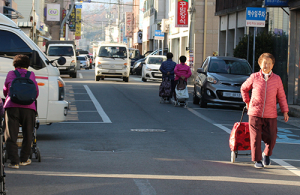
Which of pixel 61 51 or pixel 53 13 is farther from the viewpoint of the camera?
pixel 53 13

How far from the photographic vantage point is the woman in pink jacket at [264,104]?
24.9 feet

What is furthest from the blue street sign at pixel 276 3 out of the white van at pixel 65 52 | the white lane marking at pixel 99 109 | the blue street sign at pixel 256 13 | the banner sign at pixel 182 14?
the banner sign at pixel 182 14

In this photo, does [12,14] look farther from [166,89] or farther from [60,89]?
[60,89]

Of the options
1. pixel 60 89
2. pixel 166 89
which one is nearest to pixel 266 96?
pixel 60 89

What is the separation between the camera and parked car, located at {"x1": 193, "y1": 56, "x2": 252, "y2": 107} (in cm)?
1667

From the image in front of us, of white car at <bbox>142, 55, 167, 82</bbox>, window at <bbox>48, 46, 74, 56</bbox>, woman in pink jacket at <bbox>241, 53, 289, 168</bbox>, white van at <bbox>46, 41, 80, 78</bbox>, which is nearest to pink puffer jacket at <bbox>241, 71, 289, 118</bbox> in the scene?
woman in pink jacket at <bbox>241, 53, 289, 168</bbox>

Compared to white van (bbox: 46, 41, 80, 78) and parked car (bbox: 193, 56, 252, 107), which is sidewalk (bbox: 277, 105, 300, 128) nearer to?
parked car (bbox: 193, 56, 252, 107)

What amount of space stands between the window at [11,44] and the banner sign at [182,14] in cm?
3095

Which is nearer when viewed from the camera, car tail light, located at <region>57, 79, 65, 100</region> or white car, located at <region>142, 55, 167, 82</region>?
car tail light, located at <region>57, 79, 65, 100</region>

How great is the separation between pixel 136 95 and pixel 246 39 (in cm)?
606

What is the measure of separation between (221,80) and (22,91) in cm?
1038

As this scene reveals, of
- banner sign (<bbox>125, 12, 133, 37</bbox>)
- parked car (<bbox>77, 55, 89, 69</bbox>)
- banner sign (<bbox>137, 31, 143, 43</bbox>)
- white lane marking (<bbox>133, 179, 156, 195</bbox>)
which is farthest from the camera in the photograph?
banner sign (<bbox>125, 12, 133, 37</bbox>)

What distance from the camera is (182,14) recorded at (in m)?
40.4

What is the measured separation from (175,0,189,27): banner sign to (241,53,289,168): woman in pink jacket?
33.0 metres
